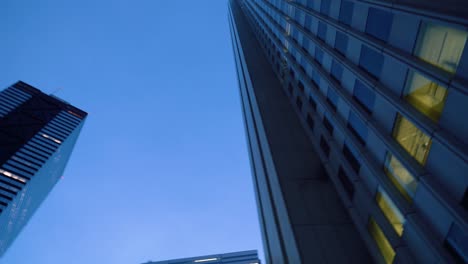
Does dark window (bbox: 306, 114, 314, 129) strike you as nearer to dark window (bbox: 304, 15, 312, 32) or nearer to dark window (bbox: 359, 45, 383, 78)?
dark window (bbox: 304, 15, 312, 32)

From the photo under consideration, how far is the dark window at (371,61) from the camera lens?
50.1ft

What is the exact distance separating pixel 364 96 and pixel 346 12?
627 cm

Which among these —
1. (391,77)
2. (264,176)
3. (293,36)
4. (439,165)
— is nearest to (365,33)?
(391,77)

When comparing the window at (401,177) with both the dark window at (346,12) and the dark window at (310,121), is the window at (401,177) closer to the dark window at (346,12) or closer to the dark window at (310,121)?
the dark window at (346,12)

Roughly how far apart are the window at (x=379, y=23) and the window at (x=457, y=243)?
29.1ft

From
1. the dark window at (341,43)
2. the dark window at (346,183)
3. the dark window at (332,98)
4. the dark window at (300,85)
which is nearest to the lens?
the dark window at (346,183)

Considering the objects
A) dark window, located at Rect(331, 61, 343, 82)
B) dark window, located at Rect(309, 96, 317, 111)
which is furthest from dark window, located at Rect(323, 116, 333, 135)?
dark window, located at Rect(331, 61, 343, 82)

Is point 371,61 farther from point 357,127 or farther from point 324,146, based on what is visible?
point 324,146

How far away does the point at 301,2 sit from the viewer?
1225 inches

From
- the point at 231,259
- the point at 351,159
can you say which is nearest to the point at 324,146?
the point at 351,159

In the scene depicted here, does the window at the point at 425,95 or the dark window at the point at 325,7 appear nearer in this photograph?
the window at the point at 425,95

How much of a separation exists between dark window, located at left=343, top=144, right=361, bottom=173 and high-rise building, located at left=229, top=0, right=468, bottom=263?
62 millimetres

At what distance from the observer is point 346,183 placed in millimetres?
20484

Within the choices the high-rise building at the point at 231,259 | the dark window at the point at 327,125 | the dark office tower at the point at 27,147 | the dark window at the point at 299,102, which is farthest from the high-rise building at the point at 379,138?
the high-rise building at the point at 231,259
